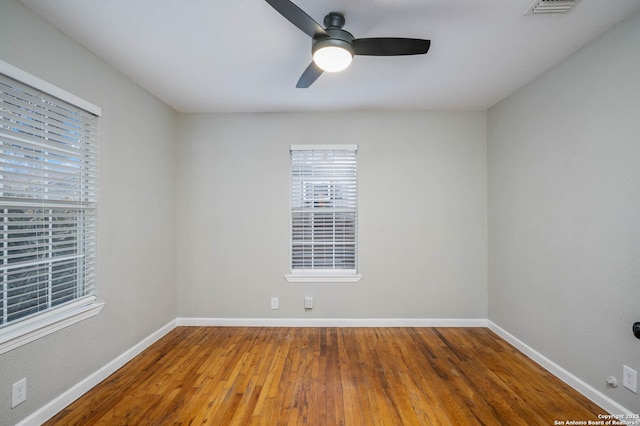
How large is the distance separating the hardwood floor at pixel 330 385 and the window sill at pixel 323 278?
0.62 metres

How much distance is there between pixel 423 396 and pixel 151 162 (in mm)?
3295

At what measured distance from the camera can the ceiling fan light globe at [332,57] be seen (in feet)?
5.63

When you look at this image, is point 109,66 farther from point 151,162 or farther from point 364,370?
point 364,370

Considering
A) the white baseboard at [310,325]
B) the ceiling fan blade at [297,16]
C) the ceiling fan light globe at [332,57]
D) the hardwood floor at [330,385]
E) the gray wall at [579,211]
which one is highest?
the ceiling fan blade at [297,16]

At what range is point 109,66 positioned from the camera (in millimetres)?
2414

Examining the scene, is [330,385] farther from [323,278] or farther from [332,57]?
[332,57]

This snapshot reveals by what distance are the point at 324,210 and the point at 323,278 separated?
2.70 feet

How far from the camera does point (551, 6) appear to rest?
171cm

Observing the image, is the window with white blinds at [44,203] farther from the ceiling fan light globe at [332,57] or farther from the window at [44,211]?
the ceiling fan light globe at [332,57]

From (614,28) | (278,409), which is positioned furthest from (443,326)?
(614,28)

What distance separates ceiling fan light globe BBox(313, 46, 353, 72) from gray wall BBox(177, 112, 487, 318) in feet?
5.40

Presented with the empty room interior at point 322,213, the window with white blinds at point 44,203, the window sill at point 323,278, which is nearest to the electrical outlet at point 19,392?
the empty room interior at point 322,213

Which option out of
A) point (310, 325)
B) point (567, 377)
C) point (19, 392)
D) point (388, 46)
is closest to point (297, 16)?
point (388, 46)

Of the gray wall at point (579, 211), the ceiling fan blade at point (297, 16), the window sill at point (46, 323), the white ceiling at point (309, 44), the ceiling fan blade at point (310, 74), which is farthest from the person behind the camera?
the ceiling fan blade at point (310, 74)
